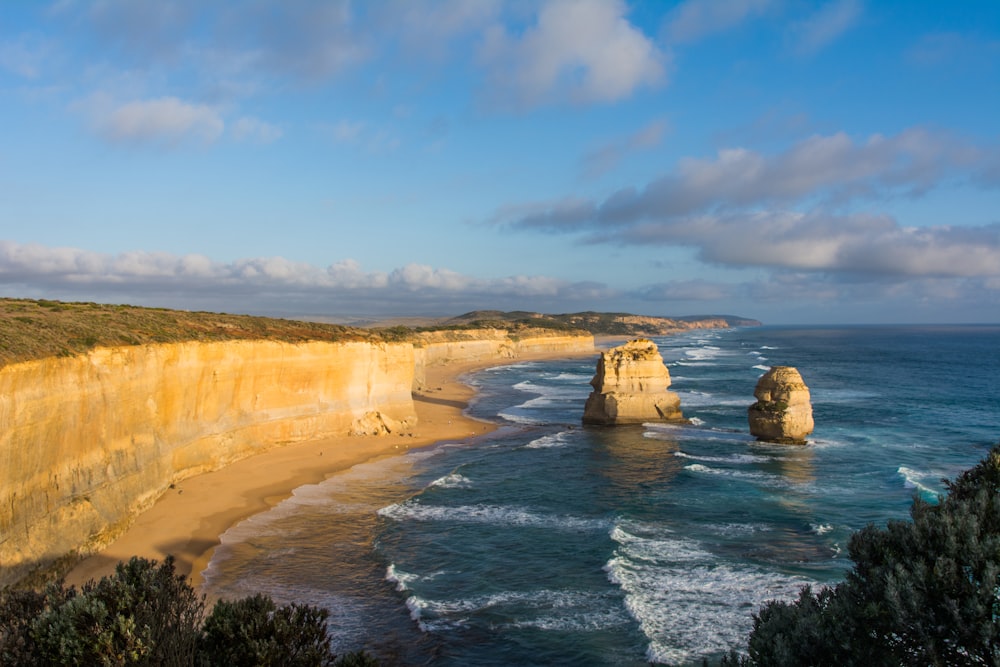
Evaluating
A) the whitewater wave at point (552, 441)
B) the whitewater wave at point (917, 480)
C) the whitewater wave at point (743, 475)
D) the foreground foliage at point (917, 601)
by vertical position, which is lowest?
the whitewater wave at point (552, 441)

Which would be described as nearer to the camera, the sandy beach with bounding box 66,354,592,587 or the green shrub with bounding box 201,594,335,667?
the green shrub with bounding box 201,594,335,667

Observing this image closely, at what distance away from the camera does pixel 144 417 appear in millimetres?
22609

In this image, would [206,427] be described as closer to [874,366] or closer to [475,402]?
[475,402]

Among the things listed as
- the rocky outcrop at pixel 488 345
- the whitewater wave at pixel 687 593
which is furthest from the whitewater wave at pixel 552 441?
the rocky outcrop at pixel 488 345

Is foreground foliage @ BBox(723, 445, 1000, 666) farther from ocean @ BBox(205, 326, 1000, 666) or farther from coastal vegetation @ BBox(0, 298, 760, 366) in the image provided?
coastal vegetation @ BBox(0, 298, 760, 366)

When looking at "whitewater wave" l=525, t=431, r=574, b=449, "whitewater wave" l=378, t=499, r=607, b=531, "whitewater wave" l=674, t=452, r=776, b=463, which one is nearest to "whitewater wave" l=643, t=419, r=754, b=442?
"whitewater wave" l=674, t=452, r=776, b=463

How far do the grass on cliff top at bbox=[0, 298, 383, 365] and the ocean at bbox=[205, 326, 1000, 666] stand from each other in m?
7.68

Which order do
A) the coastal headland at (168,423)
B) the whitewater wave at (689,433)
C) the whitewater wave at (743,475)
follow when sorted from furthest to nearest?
the whitewater wave at (689,433) < the whitewater wave at (743,475) < the coastal headland at (168,423)

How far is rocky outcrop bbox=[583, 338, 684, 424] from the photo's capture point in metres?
40.0

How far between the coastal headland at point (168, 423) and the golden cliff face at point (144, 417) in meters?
0.06

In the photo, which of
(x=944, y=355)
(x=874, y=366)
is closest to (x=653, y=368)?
(x=874, y=366)

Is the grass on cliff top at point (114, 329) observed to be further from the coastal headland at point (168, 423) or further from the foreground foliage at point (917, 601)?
the foreground foliage at point (917, 601)

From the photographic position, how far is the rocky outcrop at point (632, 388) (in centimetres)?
4003

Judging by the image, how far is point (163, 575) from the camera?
9742mm
